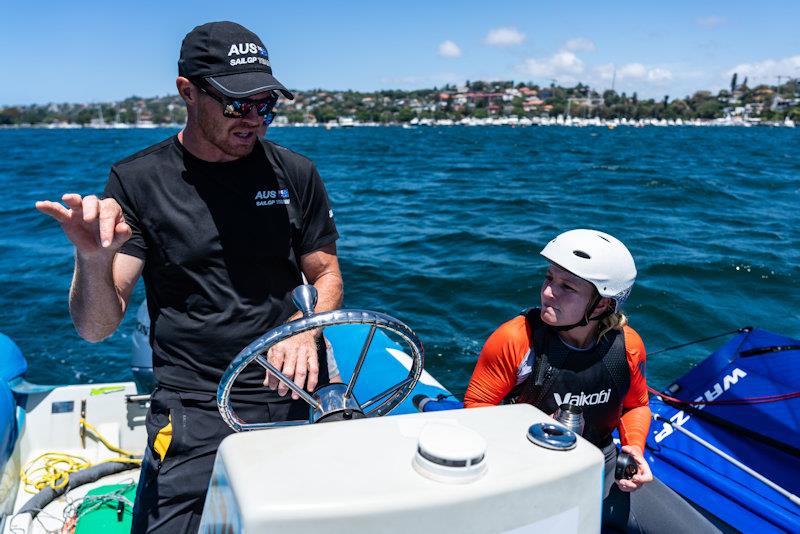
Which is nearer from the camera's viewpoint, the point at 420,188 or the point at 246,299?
the point at 246,299

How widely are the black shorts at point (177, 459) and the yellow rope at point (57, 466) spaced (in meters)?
1.59

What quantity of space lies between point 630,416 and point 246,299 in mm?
1479

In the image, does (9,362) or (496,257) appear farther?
(496,257)

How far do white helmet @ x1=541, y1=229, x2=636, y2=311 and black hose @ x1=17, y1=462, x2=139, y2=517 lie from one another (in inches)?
99.0

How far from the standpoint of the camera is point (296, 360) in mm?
1504

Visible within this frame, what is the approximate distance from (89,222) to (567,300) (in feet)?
4.77

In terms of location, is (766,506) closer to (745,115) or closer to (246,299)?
(246,299)

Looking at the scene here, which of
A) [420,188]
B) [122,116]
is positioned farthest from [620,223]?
[122,116]

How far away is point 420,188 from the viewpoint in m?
15.9

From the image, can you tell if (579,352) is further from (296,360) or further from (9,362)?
(9,362)

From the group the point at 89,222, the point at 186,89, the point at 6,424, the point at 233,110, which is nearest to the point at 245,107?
the point at 233,110

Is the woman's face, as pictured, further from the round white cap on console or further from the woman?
the round white cap on console

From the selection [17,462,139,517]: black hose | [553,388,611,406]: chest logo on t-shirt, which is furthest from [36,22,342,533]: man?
[17,462,139,517]: black hose

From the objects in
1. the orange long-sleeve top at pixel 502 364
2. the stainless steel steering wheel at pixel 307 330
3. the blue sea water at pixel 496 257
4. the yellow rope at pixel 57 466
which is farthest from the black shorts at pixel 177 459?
the blue sea water at pixel 496 257
